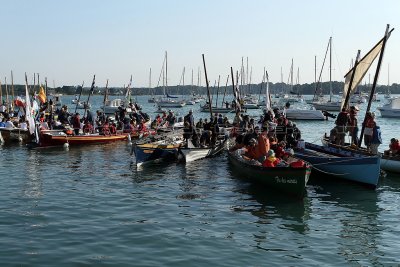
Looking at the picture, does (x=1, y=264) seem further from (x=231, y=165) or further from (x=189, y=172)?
(x=231, y=165)

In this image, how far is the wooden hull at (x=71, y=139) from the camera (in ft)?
108

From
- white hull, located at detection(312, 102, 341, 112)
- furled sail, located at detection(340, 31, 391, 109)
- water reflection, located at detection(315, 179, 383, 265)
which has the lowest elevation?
water reflection, located at detection(315, 179, 383, 265)

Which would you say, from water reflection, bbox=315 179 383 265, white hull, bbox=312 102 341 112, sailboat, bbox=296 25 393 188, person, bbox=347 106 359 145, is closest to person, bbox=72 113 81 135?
sailboat, bbox=296 25 393 188

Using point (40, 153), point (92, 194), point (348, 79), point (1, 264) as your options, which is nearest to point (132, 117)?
point (40, 153)

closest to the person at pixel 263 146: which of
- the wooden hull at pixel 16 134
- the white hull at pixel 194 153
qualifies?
the white hull at pixel 194 153

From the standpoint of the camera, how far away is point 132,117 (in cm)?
4341

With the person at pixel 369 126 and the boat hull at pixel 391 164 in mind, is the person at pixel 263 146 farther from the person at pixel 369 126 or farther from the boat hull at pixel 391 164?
the boat hull at pixel 391 164

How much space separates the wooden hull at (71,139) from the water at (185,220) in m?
8.31

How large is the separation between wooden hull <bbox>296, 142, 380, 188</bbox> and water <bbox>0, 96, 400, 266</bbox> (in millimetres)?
441

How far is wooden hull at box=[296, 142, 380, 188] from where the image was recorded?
20.6 metres

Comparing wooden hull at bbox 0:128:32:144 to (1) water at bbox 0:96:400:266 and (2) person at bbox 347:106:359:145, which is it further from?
(2) person at bbox 347:106:359:145

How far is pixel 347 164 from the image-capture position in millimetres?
21406

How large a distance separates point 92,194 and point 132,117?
967 inches

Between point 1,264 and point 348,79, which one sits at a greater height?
point 348,79
